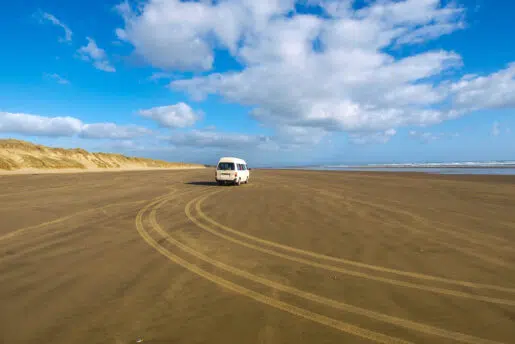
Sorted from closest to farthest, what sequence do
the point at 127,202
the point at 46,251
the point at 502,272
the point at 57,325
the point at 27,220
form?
the point at 57,325
the point at 502,272
the point at 46,251
the point at 27,220
the point at 127,202

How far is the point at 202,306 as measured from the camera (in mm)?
3797

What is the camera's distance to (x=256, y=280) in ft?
15.4

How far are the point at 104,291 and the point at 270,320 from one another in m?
2.72

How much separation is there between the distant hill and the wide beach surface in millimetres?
44997

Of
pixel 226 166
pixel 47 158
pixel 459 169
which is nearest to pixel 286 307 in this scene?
pixel 226 166

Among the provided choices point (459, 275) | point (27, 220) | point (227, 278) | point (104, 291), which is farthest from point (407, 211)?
point (27, 220)

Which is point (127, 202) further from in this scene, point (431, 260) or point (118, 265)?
point (431, 260)

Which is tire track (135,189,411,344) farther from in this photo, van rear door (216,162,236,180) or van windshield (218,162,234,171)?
van windshield (218,162,234,171)

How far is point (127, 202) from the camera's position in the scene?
13305mm

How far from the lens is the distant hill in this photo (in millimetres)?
43219

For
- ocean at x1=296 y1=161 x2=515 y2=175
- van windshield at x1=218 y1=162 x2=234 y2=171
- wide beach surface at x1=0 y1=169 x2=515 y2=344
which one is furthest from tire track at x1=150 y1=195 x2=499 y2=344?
ocean at x1=296 y1=161 x2=515 y2=175

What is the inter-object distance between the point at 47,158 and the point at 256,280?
60.2 m

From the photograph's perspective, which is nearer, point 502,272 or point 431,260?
point 502,272

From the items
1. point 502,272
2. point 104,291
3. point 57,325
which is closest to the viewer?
point 57,325
